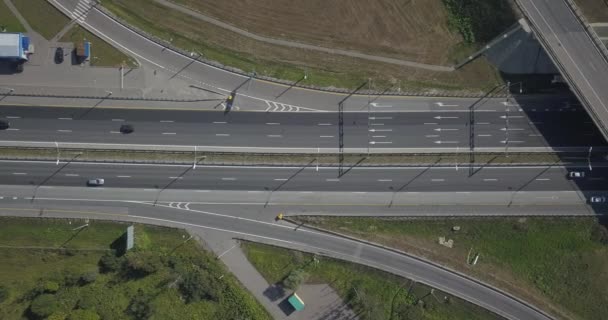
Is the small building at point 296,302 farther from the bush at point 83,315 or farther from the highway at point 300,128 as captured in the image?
the bush at point 83,315

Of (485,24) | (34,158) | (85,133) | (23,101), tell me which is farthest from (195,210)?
(485,24)

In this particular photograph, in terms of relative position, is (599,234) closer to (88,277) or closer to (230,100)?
(230,100)

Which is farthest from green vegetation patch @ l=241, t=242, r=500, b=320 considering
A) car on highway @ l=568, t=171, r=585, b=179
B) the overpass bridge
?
the overpass bridge

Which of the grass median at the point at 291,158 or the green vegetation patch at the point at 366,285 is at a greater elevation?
the grass median at the point at 291,158

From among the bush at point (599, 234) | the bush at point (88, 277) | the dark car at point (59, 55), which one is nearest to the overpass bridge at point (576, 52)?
the bush at point (599, 234)

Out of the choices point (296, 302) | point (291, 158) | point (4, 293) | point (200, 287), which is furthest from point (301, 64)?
point (4, 293)

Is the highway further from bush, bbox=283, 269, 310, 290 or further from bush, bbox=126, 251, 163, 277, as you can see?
bush, bbox=283, 269, 310, 290
